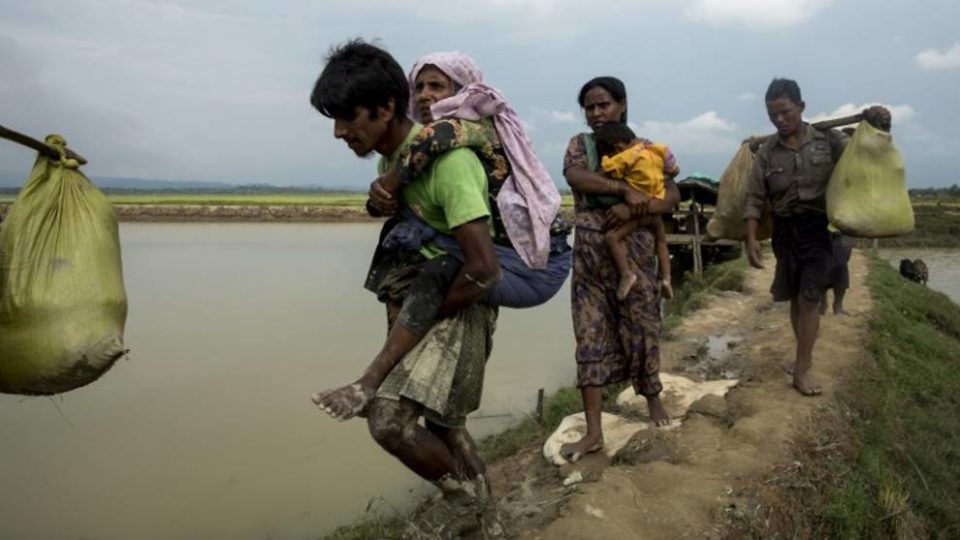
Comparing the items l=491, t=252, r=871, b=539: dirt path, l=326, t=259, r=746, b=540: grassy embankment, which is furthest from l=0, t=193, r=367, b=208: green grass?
l=491, t=252, r=871, b=539: dirt path

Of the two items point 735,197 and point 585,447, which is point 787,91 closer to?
point 735,197

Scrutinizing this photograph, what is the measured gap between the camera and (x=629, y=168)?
2.87m

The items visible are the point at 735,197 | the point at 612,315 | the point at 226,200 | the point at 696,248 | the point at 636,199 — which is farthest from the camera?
the point at 226,200

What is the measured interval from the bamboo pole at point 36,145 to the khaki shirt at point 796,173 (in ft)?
10.1

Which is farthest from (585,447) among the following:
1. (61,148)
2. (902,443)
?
(61,148)

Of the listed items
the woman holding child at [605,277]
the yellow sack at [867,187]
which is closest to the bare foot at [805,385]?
the yellow sack at [867,187]

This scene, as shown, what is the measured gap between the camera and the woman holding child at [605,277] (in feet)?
9.59

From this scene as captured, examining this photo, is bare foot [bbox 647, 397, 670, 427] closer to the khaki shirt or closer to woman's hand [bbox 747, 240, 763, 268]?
woman's hand [bbox 747, 240, 763, 268]

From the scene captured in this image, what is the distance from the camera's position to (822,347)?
511 centimetres

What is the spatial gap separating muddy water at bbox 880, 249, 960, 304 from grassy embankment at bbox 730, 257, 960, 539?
31.9 ft

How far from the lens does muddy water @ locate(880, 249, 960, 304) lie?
589 inches

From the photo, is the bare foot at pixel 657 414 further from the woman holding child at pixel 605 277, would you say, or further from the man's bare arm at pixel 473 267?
the man's bare arm at pixel 473 267

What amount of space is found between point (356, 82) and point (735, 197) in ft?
9.57

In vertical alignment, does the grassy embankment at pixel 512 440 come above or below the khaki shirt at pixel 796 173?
below
